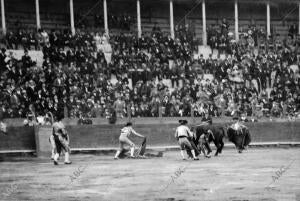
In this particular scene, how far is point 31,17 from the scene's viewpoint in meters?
33.6

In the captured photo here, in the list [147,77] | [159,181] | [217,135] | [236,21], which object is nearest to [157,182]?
[159,181]

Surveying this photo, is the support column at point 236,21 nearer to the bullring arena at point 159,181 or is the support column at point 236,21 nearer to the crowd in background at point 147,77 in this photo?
the crowd in background at point 147,77

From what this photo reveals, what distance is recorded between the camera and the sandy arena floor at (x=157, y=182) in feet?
34.1

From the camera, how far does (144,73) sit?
2788 cm

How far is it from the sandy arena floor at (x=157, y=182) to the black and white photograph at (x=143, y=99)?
0.04 metres

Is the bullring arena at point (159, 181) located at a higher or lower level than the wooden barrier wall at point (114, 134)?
higher

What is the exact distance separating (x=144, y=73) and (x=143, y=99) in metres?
2.66

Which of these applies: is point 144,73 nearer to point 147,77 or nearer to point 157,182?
point 147,77

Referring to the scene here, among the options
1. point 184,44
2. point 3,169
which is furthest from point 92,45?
point 3,169

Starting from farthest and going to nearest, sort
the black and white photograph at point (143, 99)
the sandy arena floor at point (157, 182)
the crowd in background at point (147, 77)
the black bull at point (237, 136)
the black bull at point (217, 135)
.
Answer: the crowd in background at point (147, 77)
the black bull at point (237, 136)
the black bull at point (217, 135)
the black and white photograph at point (143, 99)
the sandy arena floor at point (157, 182)

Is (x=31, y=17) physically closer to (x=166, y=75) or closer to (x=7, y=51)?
(x=7, y=51)

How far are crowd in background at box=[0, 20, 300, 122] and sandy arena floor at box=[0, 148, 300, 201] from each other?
23.7 feet

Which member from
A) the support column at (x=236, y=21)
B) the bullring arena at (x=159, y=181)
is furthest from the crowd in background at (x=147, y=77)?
the bullring arena at (x=159, y=181)

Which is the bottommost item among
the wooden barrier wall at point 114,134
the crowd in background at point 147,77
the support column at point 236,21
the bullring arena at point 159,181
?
the wooden barrier wall at point 114,134
